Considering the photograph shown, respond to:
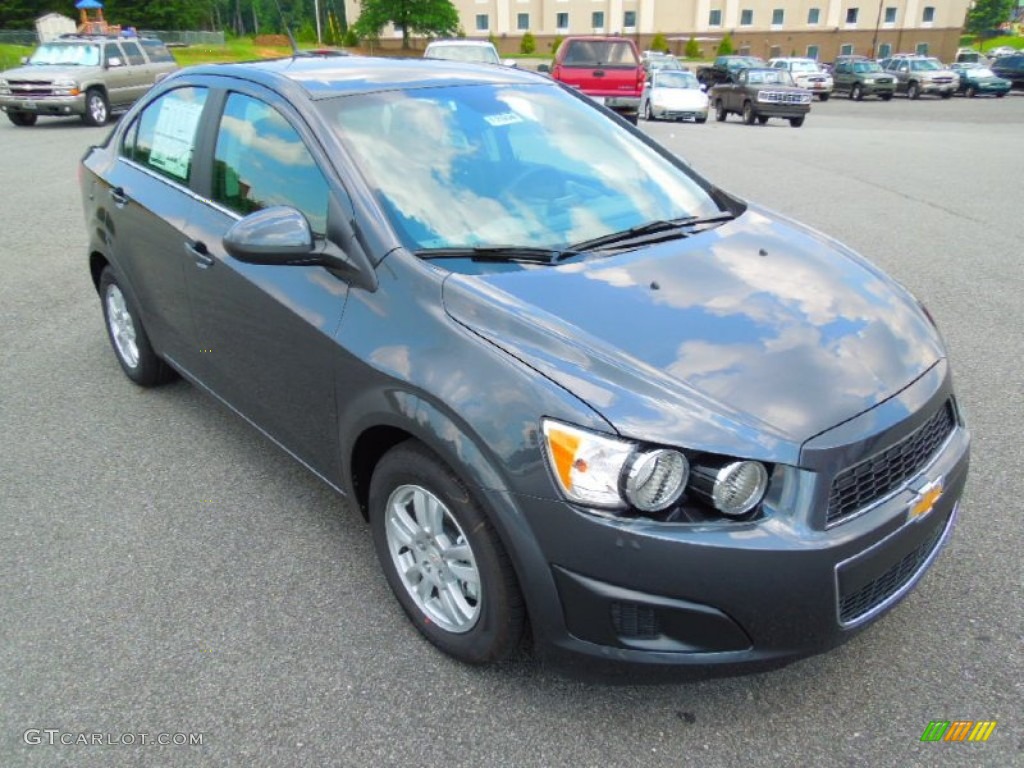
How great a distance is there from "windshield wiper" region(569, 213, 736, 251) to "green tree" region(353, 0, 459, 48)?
232 feet

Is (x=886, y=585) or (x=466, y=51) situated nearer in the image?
(x=886, y=585)

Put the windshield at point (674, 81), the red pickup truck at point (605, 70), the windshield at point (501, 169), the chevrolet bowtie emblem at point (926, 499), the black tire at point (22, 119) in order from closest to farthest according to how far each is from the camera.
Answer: the chevrolet bowtie emblem at point (926, 499), the windshield at point (501, 169), the black tire at point (22, 119), the red pickup truck at point (605, 70), the windshield at point (674, 81)

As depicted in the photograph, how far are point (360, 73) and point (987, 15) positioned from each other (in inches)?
5419

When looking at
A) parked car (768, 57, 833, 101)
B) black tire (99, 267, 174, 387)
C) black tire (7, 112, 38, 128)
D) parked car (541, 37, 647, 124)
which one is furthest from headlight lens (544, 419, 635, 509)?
parked car (768, 57, 833, 101)

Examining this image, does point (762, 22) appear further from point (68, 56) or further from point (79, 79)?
point (79, 79)

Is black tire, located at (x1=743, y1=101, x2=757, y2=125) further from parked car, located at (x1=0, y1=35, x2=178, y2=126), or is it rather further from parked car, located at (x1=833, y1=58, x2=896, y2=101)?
parked car, located at (x1=0, y1=35, x2=178, y2=126)

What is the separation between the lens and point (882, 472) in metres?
2.24

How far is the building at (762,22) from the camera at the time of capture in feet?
243

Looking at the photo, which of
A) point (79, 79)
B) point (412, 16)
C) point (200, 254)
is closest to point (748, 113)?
point (79, 79)

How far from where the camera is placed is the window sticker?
→ 372cm

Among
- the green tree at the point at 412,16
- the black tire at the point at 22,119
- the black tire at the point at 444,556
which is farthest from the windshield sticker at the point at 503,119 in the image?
the green tree at the point at 412,16

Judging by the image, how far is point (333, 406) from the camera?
9.16ft

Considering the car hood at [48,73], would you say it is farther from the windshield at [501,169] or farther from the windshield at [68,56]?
the windshield at [501,169]

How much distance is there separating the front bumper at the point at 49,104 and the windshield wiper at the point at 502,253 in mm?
17698
